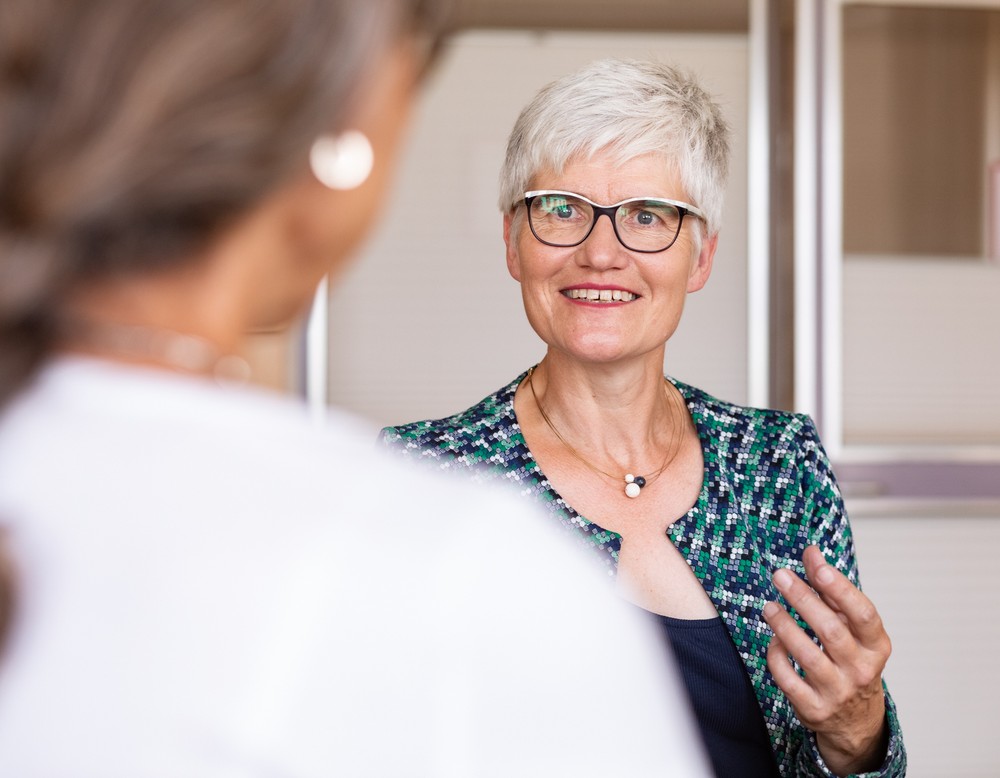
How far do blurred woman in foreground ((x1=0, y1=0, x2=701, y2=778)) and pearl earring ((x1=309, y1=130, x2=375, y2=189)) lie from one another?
0.02m

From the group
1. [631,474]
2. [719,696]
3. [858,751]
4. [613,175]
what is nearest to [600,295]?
[613,175]

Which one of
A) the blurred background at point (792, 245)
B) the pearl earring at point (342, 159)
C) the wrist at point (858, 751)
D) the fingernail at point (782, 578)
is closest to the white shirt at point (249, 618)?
the pearl earring at point (342, 159)

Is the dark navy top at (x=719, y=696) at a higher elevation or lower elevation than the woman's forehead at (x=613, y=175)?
lower

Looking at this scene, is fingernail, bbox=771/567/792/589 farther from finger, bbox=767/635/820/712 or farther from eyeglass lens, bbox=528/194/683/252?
eyeglass lens, bbox=528/194/683/252

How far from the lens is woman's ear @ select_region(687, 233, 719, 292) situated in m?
1.68

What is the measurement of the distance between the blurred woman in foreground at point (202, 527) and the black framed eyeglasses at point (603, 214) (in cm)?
111

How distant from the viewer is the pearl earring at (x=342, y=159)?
0.50 meters

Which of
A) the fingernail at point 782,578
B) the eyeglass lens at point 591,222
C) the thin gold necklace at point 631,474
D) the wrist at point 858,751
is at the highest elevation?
the eyeglass lens at point 591,222

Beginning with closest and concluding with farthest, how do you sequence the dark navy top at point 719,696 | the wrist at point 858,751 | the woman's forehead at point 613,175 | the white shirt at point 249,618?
1. the white shirt at point 249,618
2. the wrist at point 858,751
3. the dark navy top at point 719,696
4. the woman's forehead at point 613,175

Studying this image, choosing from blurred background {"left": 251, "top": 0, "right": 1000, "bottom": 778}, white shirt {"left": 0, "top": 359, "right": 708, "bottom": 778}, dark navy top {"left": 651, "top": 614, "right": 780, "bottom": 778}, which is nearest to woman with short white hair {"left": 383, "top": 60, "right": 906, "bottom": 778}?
dark navy top {"left": 651, "top": 614, "right": 780, "bottom": 778}

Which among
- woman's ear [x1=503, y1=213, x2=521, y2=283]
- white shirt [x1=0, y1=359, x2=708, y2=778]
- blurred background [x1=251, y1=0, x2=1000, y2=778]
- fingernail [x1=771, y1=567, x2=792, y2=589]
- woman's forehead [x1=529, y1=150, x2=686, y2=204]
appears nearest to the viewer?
white shirt [x1=0, y1=359, x2=708, y2=778]

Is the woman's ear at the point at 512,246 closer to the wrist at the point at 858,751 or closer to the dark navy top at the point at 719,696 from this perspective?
the dark navy top at the point at 719,696

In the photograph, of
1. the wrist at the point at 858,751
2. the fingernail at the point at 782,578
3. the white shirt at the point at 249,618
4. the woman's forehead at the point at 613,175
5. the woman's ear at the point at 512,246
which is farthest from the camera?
the woman's ear at the point at 512,246

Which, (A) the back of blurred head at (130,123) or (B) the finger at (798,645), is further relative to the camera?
(B) the finger at (798,645)
